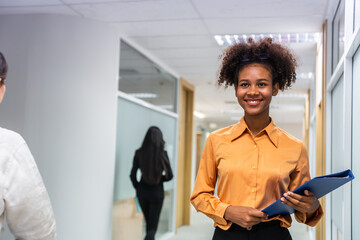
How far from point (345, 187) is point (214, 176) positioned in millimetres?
1311

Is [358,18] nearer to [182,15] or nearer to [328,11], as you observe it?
[328,11]

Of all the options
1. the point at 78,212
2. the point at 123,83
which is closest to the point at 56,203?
the point at 78,212

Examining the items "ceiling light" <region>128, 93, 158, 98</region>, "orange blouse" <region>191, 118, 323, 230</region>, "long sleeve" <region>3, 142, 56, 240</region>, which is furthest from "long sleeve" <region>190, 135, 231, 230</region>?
"ceiling light" <region>128, 93, 158, 98</region>

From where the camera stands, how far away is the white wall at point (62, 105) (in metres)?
4.07

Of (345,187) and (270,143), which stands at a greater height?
(270,143)

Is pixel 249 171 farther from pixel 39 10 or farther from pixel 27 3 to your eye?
pixel 39 10

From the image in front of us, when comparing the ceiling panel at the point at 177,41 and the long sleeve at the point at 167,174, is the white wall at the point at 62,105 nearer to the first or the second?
the ceiling panel at the point at 177,41

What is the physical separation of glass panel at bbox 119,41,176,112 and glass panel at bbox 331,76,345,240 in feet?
7.87

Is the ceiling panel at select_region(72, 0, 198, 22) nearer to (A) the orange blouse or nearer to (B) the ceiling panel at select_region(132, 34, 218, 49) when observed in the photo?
(B) the ceiling panel at select_region(132, 34, 218, 49)

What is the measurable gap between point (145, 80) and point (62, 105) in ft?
5.70

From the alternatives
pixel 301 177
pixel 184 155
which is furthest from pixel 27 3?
pixel 184 155

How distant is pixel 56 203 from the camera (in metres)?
4.07

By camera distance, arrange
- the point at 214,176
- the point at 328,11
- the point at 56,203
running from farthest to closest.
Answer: the point at 56,203, the point at 328,11, the point at 214,176

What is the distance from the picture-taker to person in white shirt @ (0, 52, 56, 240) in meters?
1.18
